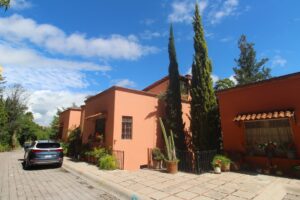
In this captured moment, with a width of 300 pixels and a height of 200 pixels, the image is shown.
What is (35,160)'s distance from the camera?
10.4 m

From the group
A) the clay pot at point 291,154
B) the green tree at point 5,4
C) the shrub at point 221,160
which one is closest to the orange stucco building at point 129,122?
the shrub at point 221,160

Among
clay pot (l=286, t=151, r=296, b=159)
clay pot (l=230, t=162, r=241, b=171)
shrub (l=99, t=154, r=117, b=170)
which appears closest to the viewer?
clay pot (l=286, t=151, r=296, b=159)

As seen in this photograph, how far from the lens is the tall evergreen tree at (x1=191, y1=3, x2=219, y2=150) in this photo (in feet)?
37.0

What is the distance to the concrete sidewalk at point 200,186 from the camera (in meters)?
5.94

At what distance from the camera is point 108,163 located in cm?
1014

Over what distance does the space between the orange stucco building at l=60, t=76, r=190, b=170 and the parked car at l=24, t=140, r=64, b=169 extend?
274cm

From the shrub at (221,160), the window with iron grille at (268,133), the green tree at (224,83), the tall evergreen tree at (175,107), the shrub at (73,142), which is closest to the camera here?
the window with iron grille at (268,133)

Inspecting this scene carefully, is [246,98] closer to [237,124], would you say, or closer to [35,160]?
[237,124]

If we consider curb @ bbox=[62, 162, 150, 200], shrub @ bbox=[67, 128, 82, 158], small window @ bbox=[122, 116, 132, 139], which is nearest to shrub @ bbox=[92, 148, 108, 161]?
small window @ bbox=[122, 116, 132, 139]

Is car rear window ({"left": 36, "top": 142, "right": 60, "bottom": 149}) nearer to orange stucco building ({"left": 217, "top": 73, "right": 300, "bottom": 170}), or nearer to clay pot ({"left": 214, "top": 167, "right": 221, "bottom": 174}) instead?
clay pot ({"left": 214, "top": 167, "right": 221, "bottom": 174})

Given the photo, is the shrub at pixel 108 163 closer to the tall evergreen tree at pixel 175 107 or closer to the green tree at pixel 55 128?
the tall evergreen tree at pixel 175 107

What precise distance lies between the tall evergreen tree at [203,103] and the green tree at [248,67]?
22898 mm

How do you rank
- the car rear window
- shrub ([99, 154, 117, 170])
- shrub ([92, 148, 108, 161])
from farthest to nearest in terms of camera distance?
shrub ([92, 148, 108, 161]), the car rear window, shrub ([99, 154, 117, 170])

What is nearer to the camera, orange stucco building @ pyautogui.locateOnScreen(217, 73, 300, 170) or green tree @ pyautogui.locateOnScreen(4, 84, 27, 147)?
orange stucco building @ pyautogui.locateOnScreen(217, 73, 300, 170)
